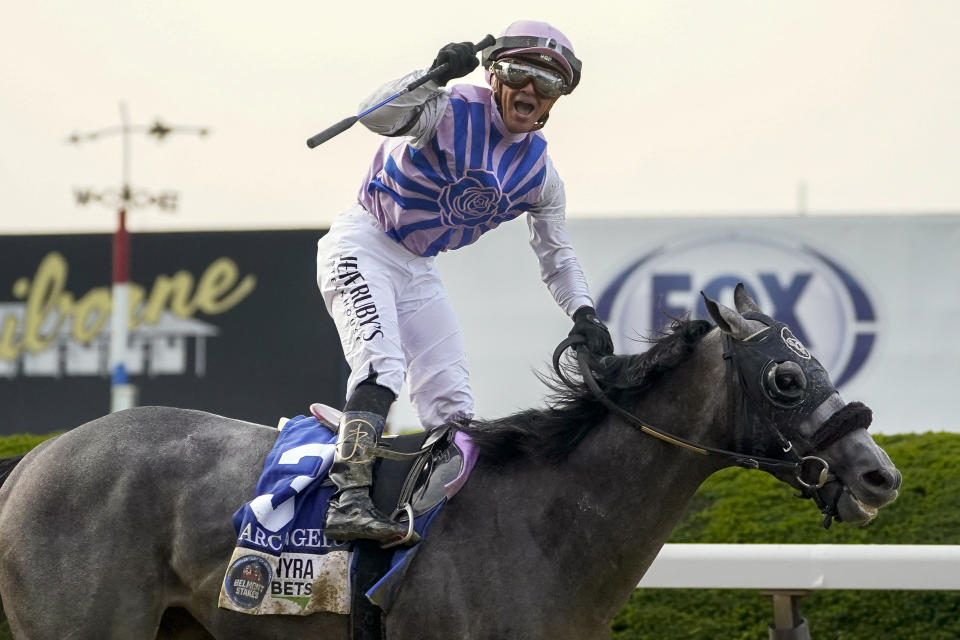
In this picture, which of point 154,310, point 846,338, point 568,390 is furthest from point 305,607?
point 154,310

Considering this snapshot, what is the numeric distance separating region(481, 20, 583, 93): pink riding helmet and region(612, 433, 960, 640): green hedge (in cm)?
268

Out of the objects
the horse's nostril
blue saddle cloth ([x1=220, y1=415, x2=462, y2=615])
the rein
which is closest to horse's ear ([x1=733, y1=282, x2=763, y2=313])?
the rein

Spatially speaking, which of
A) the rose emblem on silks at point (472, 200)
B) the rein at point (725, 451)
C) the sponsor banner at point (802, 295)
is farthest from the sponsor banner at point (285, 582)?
the sponsor banner at point (802, 295)

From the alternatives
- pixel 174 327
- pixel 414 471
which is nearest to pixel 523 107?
pixel 414 471

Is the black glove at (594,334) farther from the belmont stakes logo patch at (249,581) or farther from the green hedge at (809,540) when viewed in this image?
the green hedge at (809,540)

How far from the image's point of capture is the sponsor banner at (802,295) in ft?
39.0

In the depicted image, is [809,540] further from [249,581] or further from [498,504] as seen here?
[249,581]

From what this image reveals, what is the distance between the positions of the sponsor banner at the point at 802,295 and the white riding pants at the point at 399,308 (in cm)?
761

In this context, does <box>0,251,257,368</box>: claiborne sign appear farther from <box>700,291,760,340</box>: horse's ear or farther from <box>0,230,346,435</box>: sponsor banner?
<box>700,291,760,340</box>: horse's ear

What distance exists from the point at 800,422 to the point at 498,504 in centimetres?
87

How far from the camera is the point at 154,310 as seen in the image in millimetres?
15133

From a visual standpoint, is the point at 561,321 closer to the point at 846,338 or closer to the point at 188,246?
the point at 846,338

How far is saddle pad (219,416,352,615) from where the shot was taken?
3566mm

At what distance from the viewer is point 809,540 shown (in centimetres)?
577
